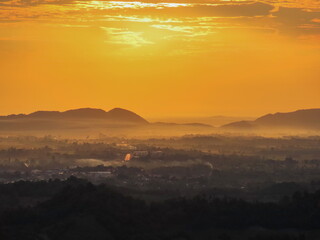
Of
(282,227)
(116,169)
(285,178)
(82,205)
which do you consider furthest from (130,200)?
(116,169)

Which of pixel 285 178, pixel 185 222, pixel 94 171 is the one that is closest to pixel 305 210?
pixel 185 222

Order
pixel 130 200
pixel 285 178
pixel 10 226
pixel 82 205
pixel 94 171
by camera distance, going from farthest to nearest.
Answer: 1. pixel 94 171
2. pixel 285 178
3. pixel 130 200
4. pixel 82 205
5. pixel 10 226

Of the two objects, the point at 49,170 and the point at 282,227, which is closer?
the point at 282,227

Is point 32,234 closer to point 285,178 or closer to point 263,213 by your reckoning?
point 263,213

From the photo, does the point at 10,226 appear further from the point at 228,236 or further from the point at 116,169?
the point at 116,169

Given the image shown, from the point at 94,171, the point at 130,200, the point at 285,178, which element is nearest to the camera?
the point at 130,200

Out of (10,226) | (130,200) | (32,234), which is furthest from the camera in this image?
(130,200)
